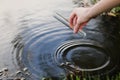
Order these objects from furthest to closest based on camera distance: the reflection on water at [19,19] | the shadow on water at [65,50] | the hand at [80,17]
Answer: the reflection on water at [19,19]
the shadow on water at [65,50]
the hand at [80,17]

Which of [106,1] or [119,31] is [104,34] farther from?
[106,1]

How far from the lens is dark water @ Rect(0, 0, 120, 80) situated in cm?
418

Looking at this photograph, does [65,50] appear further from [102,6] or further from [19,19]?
[102,6]

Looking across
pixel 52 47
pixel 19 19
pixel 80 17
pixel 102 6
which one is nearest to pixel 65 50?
pixel 52 47

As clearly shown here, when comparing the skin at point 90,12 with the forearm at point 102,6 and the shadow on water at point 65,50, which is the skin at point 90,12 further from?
the shadow on water at point 65,50

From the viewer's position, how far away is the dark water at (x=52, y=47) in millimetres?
4176

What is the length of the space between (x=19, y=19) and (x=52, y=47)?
141 centimetres

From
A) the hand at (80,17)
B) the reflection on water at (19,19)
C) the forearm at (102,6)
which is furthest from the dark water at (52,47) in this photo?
the forearm at (102,6)

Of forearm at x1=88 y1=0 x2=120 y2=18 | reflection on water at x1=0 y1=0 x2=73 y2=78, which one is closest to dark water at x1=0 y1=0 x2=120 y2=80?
reflection on water at x1=0 y1=0 x2=73 y2=78

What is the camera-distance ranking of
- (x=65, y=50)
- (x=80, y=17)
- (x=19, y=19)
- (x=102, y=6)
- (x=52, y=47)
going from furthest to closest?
1. (x=19, y=19)
2. (x=52, y=47)
3. (x=65, y=50)
4. (x=80, y=17)
5. (x=102, y=6)

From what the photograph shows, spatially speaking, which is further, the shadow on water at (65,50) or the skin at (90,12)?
the shadow on water at (65,50)

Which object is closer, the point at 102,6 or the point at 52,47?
the point at 102,6

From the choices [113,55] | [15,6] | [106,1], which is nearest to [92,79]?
[113,55]

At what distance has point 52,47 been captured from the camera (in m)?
4.71
